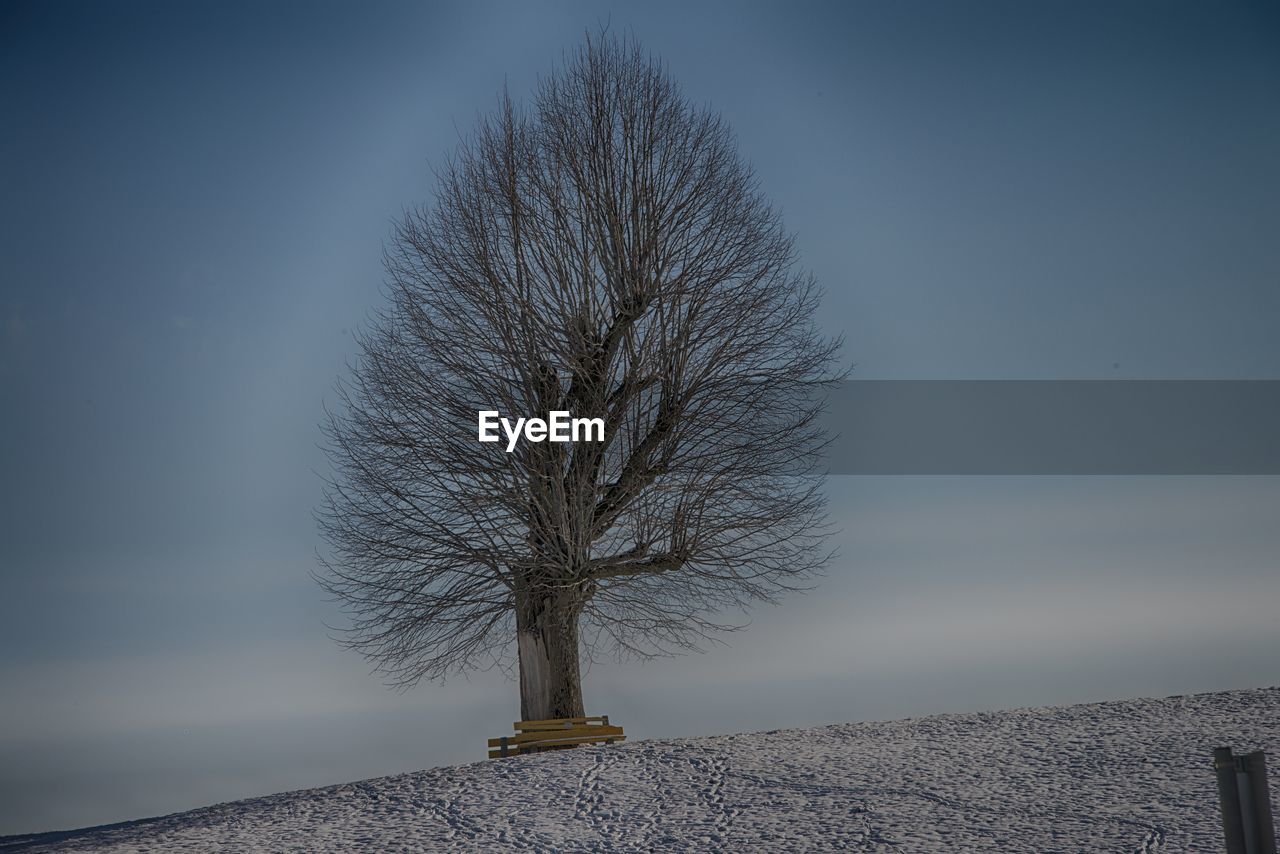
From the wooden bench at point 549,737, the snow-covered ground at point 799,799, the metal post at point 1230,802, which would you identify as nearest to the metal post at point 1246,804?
the metal post at point 1230,802

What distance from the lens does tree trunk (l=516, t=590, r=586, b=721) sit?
13219mm

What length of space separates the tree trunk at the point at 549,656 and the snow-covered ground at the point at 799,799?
5.36 ft

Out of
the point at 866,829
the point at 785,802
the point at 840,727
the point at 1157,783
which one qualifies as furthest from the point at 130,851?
the point at 1157,783

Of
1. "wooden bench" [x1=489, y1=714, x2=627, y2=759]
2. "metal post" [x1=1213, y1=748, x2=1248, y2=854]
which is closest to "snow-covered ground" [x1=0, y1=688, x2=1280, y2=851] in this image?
"wooden bench" [x1=489, y1=714, x2=627, y2=759]

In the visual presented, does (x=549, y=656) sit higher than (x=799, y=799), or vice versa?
(x=549, y=656)

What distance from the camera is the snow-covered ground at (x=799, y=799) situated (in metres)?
8.48

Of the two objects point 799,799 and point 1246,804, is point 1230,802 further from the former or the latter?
point 799,799

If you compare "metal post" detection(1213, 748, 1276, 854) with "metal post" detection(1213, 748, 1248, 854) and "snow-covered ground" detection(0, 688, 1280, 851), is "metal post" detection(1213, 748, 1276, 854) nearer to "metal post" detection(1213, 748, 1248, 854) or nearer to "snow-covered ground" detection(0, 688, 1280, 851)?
"metal post" detection(1213, 748, 1248, 854)

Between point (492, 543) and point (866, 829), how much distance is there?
20.1 ft

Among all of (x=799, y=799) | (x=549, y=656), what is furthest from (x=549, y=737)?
(x=799, y=799)

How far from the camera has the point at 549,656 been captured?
13.4 metres

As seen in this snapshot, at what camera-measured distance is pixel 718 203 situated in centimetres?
1438

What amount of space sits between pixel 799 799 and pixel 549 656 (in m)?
4.68

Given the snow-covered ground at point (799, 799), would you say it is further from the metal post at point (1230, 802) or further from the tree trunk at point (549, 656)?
the metal post at point (1230, 802)
